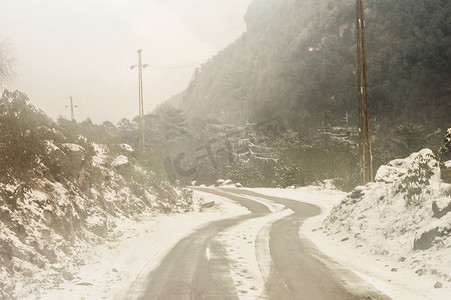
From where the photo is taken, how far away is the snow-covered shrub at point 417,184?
9561mm

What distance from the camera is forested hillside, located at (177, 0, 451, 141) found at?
51469 millimetres

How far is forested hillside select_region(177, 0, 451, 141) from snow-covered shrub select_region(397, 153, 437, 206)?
134ft

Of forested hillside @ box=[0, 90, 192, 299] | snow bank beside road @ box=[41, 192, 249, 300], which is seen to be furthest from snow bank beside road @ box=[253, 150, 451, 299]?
forested hillside @ box=[0, 90, 192, 299]

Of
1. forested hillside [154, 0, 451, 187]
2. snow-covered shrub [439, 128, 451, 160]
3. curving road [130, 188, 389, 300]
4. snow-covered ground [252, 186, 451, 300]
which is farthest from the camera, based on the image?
forested hillside [154, 0, 451, 187]

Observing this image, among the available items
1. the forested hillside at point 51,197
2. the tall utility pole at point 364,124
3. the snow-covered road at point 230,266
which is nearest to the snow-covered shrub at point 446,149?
the tall utility pole at point 364,124

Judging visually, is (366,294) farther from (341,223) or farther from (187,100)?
(187,100)

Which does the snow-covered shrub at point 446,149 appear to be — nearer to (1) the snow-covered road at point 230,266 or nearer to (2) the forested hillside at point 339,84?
(1) the snow-covered road at point 230,266

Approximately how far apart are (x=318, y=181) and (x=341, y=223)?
22723 millimetres

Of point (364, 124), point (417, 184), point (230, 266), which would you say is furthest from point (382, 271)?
point (364, 124)

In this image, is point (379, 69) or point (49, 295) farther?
point (379, 69)

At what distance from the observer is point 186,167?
54.5m

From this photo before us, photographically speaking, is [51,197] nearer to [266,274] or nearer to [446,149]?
[266,274]

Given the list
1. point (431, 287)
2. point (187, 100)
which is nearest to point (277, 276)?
point (431, 287)

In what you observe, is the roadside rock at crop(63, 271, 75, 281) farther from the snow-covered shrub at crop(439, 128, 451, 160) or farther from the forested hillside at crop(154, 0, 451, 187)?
the forested hillside at crop(154, 0, 451, 187)
